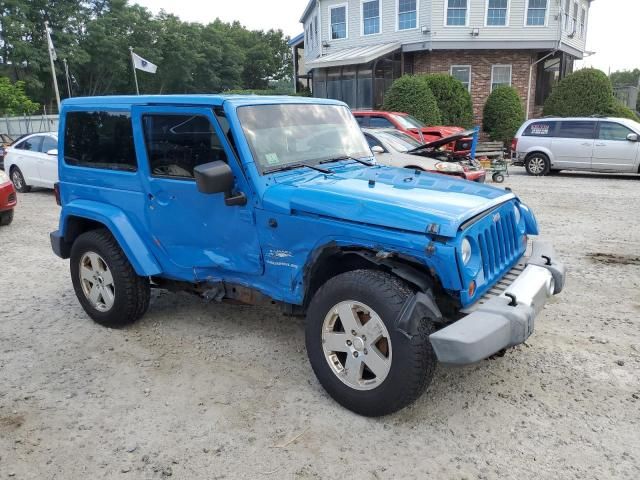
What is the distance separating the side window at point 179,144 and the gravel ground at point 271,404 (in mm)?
1465

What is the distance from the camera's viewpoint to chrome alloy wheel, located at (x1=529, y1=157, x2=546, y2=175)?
14.7 m

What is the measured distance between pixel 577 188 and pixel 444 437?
1080 cm

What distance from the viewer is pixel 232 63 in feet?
192

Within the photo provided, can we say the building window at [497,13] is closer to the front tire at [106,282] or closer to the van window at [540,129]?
the van window at [540,129]

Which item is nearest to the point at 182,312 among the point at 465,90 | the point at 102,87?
the point at 465,90

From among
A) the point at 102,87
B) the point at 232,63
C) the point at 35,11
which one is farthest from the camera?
the point at 232,63

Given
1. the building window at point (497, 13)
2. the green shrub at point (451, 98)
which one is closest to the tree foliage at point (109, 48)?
the green shrub at point (451, 98)

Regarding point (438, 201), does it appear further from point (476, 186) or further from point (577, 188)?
point (577, 188)

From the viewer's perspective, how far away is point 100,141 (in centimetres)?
446

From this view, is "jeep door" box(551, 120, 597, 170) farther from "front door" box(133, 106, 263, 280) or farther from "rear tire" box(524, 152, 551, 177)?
"front door" box(133, 106, 263, 280)

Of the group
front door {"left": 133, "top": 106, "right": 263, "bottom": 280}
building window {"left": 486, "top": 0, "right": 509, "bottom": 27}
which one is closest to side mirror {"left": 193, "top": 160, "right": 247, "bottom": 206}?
front door {"left": 133, "top": 106, "right": 263, "bottom": 280}

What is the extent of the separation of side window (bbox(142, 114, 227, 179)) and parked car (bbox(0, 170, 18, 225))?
6.35 m

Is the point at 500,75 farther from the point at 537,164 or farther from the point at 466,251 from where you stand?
the point at 466,251

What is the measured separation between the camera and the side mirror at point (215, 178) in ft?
10.9
